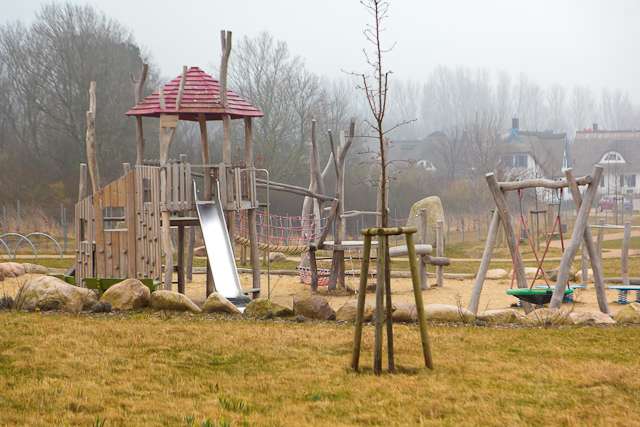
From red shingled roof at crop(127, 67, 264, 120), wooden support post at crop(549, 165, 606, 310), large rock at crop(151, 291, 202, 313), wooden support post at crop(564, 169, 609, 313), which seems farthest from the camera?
red shingled roof at crop(127, 67, 264, 120)

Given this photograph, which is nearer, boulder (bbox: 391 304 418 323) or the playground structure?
boulder (bbox: 391 304 418 323)

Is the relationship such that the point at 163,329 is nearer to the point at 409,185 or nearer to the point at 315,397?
the point at 315,397

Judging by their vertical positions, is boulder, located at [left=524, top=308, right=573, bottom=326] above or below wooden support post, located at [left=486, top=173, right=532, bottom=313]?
below

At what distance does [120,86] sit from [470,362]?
132 ft

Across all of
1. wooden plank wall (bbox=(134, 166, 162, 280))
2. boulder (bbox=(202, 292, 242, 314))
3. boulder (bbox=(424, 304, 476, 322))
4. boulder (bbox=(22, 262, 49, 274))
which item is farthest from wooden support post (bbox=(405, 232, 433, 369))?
boulder (bbox=(22, 262, 49, 274))

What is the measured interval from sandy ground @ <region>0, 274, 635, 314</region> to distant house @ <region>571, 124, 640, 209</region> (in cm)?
6087

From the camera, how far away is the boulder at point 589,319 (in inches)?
481

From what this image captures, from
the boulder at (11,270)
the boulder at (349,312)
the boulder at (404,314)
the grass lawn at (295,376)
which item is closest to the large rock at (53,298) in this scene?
the grass lawn at (295,376)

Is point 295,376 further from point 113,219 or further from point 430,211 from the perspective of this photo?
point 430,211

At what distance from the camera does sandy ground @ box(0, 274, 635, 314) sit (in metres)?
17.6

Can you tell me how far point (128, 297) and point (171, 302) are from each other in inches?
23.8

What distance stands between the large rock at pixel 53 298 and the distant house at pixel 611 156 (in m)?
70.8

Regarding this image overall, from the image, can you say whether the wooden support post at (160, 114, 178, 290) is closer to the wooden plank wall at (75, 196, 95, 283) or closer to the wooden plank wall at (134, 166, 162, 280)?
the wooden plank wall at (134, 166, 162, 280)

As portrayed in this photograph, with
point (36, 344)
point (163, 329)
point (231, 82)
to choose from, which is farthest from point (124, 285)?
point (231, 82)
